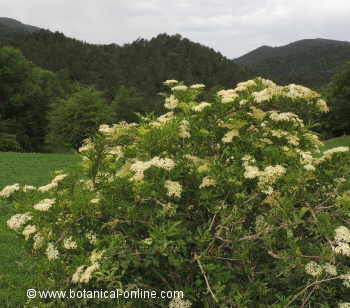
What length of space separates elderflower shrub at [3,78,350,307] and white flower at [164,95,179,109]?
339 millimetres

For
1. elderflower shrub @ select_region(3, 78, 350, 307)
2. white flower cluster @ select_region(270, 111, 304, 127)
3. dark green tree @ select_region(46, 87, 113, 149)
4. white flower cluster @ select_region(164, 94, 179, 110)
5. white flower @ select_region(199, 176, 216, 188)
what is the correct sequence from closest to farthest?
elderflower shrub @ select_region(3, 78, 350, 307), white flower @ select_region(199, 176, 216, 188), white flower cluster @ select_region(270, 111, 304, 127), white flower cluster @ select_region(164, 94, 179, 110), dark green tree @ select_region(46, 87, 113, 149)

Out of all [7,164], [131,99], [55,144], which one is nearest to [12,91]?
[55,144]

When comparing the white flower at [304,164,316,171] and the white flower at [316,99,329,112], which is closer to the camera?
the white flower at [304,164,316,171]

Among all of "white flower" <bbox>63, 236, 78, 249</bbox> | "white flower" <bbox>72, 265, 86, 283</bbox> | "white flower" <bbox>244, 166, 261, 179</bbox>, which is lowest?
"white flower" <bbox>72, 265, 86, 283</bbox>

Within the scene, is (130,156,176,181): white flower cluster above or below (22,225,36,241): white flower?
above

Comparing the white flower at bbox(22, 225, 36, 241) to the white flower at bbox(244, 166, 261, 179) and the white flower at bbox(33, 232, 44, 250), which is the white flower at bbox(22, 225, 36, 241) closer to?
the white flower at bbox(33, 232, 44, 250)

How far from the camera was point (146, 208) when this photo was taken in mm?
3041

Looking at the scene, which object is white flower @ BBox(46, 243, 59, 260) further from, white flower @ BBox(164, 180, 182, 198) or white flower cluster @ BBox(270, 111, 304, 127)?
white flower cluster @ BBox(270, 111, 304, 127)

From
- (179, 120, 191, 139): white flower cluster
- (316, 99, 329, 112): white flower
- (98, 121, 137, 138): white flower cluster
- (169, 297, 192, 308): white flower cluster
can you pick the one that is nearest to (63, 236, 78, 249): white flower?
(169, 297, 192, 308): white flower cluster

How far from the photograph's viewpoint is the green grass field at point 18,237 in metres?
5.36

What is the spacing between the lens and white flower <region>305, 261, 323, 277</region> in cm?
265

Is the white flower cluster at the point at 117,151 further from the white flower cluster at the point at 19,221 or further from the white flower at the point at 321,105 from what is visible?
the white flower at the point at 321,105

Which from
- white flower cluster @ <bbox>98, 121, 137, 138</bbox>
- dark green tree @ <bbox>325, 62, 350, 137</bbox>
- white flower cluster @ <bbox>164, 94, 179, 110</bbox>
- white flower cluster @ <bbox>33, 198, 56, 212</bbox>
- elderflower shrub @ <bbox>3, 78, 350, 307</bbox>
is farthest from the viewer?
dark green tree @ <bbox>325, 62, 350, 137</bbox>

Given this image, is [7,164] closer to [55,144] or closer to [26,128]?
[55,144]
